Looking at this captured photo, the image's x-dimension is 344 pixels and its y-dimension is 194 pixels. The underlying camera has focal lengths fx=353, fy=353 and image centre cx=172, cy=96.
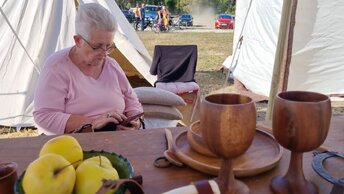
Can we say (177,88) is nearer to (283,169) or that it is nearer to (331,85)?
(331,85)

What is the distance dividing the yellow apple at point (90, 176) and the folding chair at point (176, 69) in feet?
8.83

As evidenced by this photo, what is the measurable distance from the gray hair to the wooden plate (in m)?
0.72

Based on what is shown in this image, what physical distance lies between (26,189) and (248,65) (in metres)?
4.58

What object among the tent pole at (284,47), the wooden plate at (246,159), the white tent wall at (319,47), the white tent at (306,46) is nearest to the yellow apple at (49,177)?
the wooden plate at (246,159)

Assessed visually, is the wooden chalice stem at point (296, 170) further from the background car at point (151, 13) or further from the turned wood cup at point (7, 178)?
the background car at point (151, 13)

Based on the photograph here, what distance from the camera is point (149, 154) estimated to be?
966mm

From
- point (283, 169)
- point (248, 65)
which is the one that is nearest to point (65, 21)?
point (248, 65)

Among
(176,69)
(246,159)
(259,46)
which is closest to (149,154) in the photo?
(246,159)

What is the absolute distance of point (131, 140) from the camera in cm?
106

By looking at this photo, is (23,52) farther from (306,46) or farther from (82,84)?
(306,46)

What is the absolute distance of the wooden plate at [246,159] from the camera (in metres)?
0.82

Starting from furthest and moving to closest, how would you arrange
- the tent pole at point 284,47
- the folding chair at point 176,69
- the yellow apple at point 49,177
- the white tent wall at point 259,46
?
the white tent wall at point 259,46 < the folding chair at point 176,69 < the tent pole at point 284,47 < the yellow apple at point 49,177

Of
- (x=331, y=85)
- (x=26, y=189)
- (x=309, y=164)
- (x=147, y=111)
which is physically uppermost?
(x=26, y=189)

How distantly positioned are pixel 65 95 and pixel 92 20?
0.34 metres
